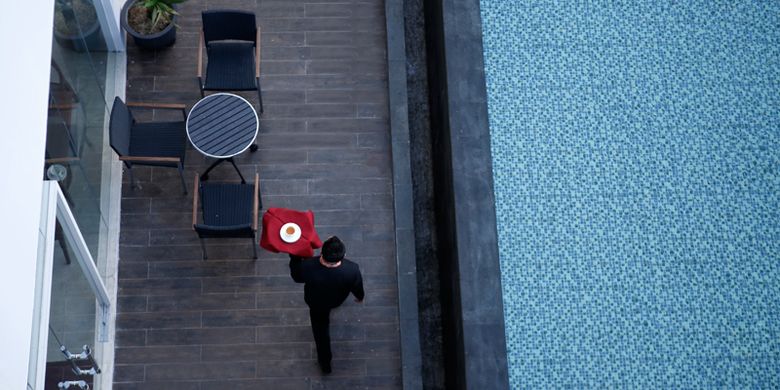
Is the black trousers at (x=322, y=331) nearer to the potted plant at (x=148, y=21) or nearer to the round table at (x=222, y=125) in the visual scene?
the round table at (x=222, y=125)

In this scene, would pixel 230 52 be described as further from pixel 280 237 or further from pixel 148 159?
pixel 280 237

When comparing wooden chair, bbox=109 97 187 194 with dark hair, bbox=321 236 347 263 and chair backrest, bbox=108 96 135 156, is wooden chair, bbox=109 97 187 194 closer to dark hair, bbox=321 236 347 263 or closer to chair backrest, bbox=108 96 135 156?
chair backrest, bbox=108 96 135 156

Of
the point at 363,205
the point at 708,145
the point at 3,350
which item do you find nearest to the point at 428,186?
the point at 363,205

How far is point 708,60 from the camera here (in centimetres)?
669

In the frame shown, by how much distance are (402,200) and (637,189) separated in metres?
1.96

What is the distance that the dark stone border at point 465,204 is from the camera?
5.73m

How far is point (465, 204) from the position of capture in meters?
6.09

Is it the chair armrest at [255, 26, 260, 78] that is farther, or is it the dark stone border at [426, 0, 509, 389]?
the chair armrest at [255, 26, 260, 78]

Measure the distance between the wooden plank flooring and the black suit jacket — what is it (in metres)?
0.86

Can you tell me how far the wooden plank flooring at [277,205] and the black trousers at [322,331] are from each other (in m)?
0.20

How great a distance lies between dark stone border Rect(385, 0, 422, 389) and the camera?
6.09m

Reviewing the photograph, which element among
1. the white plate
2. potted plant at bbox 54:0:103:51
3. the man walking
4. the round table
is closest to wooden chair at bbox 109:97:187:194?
the round table

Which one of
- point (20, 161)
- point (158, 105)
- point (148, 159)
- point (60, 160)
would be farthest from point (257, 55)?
point (20, 161)

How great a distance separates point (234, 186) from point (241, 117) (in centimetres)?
60
